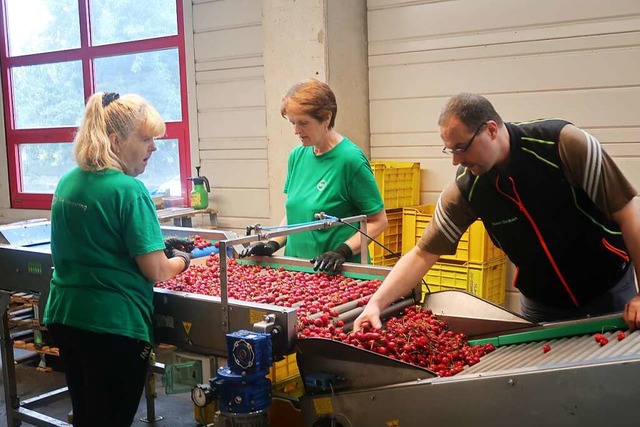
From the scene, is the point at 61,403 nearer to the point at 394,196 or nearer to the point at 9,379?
the point at 9,379

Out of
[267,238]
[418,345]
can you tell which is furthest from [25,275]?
[418,345]

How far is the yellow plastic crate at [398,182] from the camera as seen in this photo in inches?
158

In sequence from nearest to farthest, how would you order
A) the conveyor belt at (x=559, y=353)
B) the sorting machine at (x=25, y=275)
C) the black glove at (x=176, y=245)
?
the conveyor belt at (x=559, y=353) < the black glove at (x=176, y=245) < the sorting machine at (x=25, y=275)

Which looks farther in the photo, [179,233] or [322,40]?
[322,40]

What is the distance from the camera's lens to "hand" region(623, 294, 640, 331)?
68.9 inches

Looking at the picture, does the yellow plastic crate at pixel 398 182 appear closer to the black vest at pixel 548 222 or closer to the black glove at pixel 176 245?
the black glove at pixel 176 245

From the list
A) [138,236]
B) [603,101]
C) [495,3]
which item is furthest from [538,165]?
[495,3]

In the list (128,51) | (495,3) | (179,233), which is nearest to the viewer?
(179,233)

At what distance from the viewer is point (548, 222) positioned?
2.00 m

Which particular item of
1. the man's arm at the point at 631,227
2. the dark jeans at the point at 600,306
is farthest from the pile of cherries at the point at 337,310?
the man's arm at the point at 631,227

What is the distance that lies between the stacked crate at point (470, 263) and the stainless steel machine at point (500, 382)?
5.44 feet

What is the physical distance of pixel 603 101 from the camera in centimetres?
370

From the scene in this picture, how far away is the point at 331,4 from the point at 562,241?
A: 270 cm

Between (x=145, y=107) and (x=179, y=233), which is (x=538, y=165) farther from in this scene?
(x=179, y=233)
